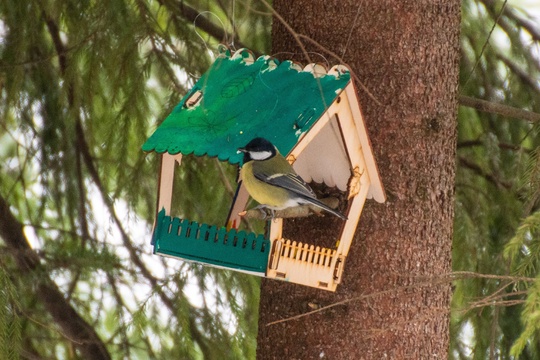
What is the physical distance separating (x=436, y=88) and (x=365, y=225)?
15.6 inches

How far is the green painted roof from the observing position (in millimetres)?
1826

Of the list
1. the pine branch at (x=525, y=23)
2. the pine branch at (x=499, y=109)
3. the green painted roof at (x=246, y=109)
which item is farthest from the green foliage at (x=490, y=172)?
the green painted roof at (x=246, y=109)

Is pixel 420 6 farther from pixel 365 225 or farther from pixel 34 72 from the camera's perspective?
pixel 34 72

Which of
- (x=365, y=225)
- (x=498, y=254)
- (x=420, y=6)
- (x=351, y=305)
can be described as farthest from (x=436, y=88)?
(x=498, y=254)

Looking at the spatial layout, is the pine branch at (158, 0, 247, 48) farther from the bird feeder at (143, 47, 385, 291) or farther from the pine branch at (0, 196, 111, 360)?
the pine branch at (0, 196, 111, 360)

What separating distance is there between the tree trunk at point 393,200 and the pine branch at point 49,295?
2.72 ft

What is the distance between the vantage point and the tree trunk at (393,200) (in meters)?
1.98

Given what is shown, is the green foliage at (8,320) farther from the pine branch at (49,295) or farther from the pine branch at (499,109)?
the pine branch at (499,109)

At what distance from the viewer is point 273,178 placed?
1816 millimetres

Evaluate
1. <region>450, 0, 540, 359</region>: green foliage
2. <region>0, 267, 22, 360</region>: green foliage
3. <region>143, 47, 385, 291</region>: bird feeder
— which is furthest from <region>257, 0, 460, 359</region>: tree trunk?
<region>0, 267, 22, 360</region>: green foliage

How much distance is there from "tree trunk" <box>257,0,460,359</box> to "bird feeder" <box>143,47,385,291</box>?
99mm

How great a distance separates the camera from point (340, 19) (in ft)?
6.77

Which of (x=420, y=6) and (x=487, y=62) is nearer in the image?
(x=420, y=6)

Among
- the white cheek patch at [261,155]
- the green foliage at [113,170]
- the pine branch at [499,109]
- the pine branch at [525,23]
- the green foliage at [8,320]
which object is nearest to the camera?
the white cheek patch at [261,155]
